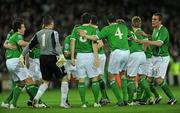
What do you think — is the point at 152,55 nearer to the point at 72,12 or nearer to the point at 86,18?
the point at 86,18

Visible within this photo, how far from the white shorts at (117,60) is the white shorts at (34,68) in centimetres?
287

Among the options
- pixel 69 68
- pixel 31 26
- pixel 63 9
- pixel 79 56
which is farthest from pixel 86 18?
pixel 63 9

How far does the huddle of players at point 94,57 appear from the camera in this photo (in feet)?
60.2

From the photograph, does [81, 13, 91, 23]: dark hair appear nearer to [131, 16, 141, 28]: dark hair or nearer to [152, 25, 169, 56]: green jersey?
[131, 16, 141, 28]: dark hair

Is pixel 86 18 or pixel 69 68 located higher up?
pixel 86 18

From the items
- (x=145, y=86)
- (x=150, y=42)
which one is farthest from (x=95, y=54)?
(x=145, y=86)

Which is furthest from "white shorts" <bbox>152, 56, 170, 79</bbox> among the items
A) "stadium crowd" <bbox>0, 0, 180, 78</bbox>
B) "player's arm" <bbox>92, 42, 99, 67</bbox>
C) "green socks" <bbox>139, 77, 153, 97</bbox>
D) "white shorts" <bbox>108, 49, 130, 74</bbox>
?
"stadium crowd" <bbox>0, 0, 180, 78</bbox>

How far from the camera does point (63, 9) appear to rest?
38.2 m

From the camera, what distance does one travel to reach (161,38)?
62.6 ft

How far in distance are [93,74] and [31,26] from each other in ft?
57.1

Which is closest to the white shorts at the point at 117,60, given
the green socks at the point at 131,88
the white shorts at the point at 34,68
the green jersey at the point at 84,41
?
the green socks at the point at 131,88

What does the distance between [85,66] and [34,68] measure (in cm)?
263

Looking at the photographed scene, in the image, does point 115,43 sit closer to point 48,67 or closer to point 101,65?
point 101,65

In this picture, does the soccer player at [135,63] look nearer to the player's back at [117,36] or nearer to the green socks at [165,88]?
the green socks at [165,88]
